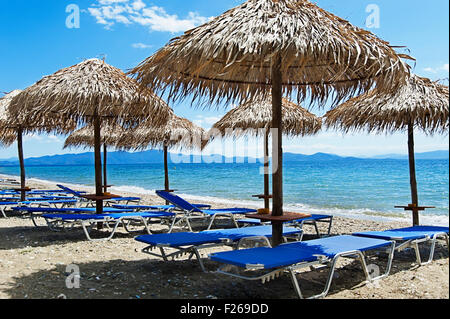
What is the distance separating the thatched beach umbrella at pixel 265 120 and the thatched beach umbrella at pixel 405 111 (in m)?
0.87

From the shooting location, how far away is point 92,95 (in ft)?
17.5

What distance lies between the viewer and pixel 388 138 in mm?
6934

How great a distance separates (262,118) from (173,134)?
10.8ft

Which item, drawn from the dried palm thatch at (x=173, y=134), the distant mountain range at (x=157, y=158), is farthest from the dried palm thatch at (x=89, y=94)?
the distant mountain range at (x=157, y=158)

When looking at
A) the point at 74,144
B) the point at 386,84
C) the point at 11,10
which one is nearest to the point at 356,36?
the point at 386,84

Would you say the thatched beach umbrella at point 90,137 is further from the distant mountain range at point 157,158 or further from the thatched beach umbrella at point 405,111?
the distant mountain range at point 157,158

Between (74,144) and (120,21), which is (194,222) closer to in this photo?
(120,21)

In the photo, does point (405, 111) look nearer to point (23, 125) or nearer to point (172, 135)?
point (172, 135)

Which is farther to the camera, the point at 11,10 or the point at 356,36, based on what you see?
the point at 11,10

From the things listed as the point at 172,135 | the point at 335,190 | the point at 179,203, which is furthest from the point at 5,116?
the point at 335,190

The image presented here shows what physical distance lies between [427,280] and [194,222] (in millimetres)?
4942

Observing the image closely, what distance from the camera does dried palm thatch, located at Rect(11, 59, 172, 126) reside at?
5.35 meters

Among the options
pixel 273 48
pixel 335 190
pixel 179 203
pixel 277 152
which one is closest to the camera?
pixel 273 48

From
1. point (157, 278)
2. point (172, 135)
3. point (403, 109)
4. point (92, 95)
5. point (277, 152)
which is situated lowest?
point (157, 278)
